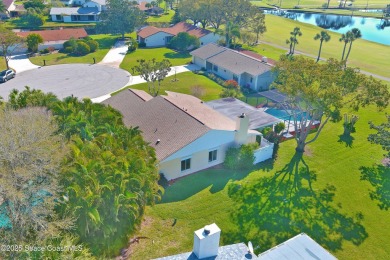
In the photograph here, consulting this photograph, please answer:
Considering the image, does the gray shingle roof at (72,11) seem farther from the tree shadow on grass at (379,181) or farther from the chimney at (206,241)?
the chimney at (206,241)

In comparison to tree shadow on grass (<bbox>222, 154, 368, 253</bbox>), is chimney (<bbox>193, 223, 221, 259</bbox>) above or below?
above

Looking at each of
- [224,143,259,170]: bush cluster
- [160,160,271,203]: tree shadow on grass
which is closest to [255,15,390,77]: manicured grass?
[224,143,259,170]: bush cluster

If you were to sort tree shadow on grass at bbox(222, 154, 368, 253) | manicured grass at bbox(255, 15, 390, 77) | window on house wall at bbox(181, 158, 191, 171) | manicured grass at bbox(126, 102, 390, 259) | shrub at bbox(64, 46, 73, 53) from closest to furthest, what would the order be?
1. manicured grass at bbox(126, 102, 390, 259)
2. tree shadow on grass at bbox(222, 154, 368, 253)
3. window on house wall at bbox(181, 158, 191, 171)
4. shrub at bbox(64, 46, 73, 53)
5. manicured grass at bbox(255, 15, 390, 77)

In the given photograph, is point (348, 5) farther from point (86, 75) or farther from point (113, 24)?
point (86, 75)

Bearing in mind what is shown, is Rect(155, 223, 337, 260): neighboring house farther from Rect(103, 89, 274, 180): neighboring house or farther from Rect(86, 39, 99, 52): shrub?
Rect(86, 39, 99, 52): shrub

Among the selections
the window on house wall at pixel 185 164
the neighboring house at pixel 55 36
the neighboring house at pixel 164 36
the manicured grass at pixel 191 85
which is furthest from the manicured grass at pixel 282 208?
the neighboring house at pixel 55 36

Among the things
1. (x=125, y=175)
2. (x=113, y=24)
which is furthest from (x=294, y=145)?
(x=113, y=24)
